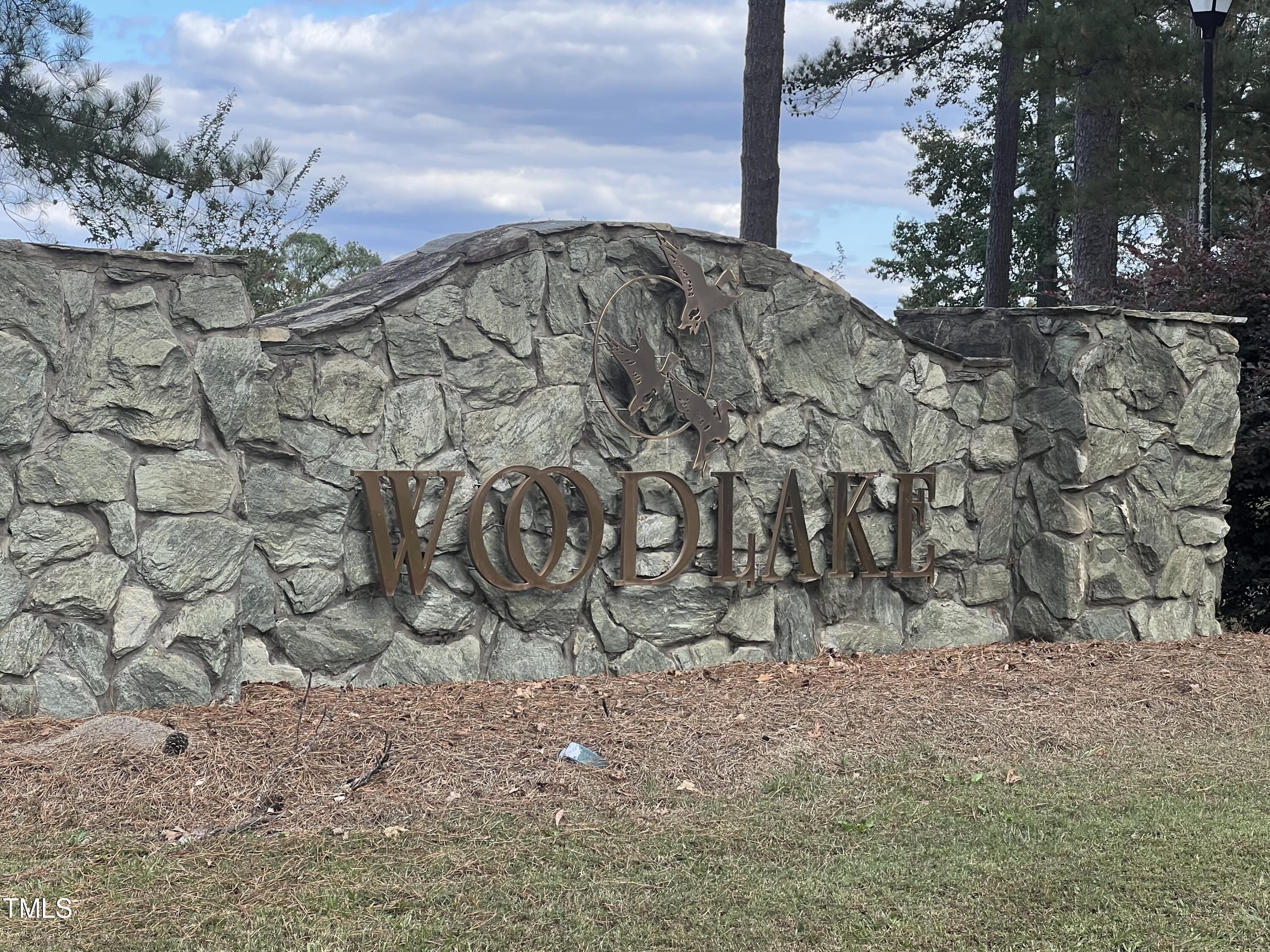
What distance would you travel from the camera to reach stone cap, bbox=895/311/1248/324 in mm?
7855

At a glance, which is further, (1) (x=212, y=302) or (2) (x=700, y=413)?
(2) (x=700, y=413)

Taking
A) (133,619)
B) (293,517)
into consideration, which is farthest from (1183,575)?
(133,619)

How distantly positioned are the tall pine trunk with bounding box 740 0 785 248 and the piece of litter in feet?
25.4

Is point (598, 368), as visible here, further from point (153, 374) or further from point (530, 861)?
point (530, 861)

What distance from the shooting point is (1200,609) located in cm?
846

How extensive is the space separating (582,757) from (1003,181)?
1424 centimetres

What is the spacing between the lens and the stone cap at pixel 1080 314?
25.8 feet

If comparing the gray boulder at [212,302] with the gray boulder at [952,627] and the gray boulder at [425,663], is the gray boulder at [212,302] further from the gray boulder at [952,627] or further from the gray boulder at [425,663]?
the gray boulder at [952,627]

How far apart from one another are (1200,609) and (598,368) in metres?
4.58

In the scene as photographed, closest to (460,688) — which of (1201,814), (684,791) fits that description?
(684,791)

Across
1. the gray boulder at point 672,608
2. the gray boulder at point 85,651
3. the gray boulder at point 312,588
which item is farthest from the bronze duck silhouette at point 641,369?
the gray boulder at point 85,651

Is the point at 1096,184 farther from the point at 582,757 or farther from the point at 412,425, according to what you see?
the point at 582,757

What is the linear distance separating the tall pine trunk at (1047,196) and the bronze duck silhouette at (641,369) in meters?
11.3

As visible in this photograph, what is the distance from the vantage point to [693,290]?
22.5 feet
